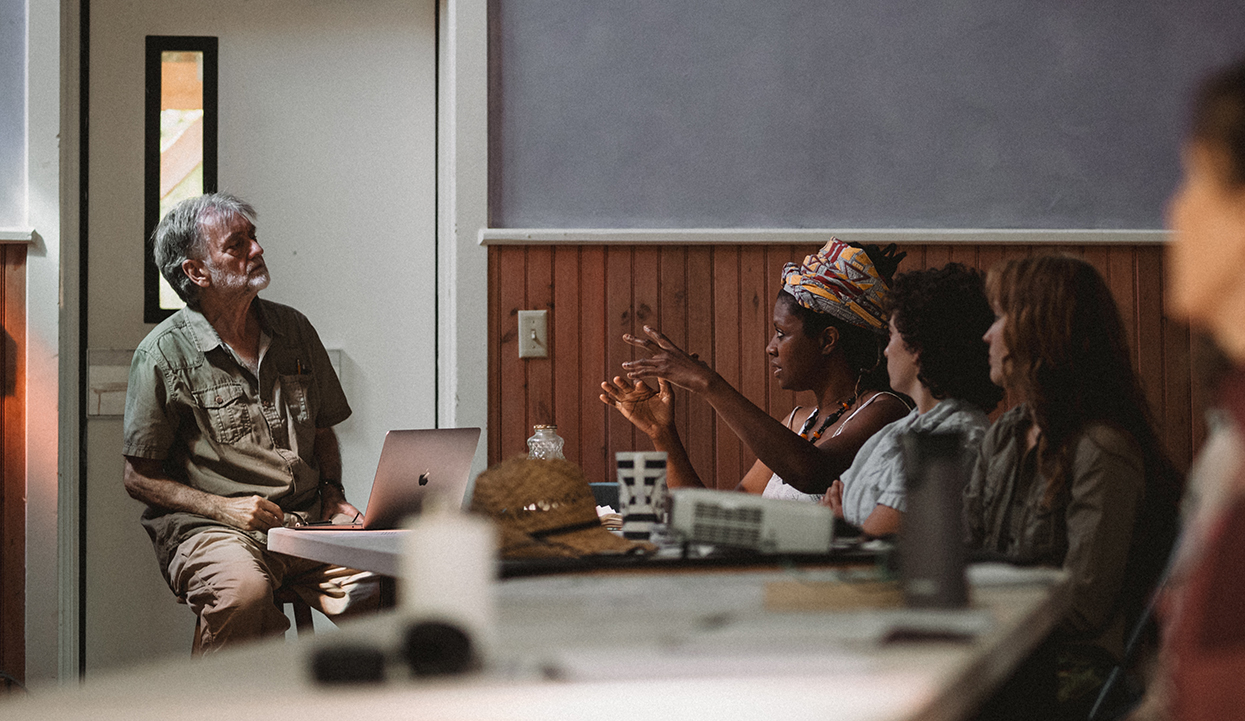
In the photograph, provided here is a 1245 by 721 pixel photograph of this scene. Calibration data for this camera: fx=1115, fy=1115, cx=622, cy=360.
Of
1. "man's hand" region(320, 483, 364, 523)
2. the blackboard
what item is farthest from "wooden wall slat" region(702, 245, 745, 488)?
"man's hand" region(320, 483, 364, 523)

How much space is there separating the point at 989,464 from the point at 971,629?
0.96m

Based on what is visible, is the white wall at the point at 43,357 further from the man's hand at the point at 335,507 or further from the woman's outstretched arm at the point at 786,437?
the woman's outstretched arm at the point at 786,437

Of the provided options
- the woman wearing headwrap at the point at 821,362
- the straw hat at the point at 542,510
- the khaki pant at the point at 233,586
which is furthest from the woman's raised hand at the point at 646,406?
the straw hat at the point at 542,510

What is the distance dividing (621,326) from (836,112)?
0.94 meters

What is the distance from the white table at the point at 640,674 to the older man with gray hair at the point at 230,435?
73.4 inches

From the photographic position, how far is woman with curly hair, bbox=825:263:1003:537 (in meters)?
2.07

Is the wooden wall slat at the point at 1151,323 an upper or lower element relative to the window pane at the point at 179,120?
lower

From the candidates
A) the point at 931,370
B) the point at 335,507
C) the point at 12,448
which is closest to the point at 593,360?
the point at 335,507

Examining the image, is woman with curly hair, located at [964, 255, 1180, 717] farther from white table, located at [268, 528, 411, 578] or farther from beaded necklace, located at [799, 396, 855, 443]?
white table, located at [268, 528, 411, 578]

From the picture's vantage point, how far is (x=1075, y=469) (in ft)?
5.28

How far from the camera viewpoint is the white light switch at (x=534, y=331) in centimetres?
332

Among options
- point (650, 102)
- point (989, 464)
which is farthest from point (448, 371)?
point (989, 464)

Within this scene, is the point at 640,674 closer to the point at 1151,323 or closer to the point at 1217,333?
the point at 1217,333

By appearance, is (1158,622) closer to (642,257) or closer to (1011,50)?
(642,257)
